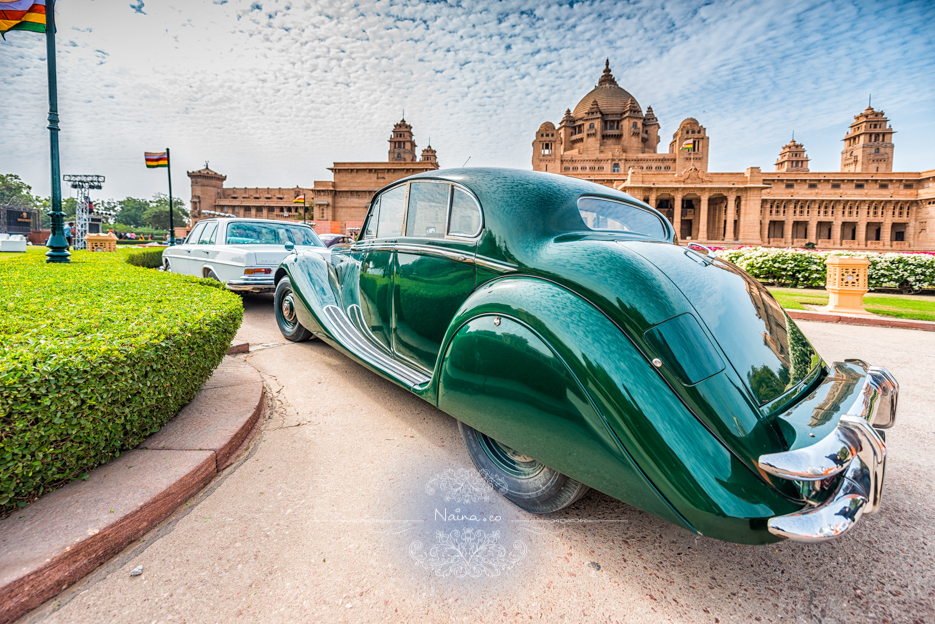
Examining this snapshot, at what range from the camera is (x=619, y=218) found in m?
2.69

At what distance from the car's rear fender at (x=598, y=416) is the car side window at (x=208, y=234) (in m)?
7.32

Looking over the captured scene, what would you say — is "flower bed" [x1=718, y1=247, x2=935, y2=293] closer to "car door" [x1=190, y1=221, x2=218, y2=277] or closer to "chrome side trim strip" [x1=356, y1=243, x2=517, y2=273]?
"chrome side trim strip" [x1=356, y1=243, x2=517, y2=273]

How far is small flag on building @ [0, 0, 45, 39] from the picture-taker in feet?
26.7

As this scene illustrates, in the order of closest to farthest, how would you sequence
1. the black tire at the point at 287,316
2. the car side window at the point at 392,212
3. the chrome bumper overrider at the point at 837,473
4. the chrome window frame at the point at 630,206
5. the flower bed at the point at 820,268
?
the chrome bumper overrider at the point at 837,473 < the chrome window frame at the point at 630,206 < the car side window at the point at 392,212 < the black tire at the point at 287,316 < the flower bed at the point at 820,268

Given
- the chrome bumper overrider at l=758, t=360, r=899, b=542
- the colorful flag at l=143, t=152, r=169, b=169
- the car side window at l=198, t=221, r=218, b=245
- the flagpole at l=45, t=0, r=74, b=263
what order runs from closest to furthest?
1. the chrome bumper overrider at l=758, t=360, r=899, b=542
2. the car side window at l=198, t=221, r=218, b=245
3. the flagpole at l=45, t=0, r=74, b=263
4. the colorful flag at l=143, t=152, r=169, b=169

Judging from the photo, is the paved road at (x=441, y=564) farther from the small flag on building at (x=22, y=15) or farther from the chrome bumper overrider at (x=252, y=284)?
the small flag on building at (x=22, y=15)

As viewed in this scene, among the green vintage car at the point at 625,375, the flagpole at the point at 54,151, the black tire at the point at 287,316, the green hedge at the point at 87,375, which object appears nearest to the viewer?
the green vintage car at the point at 625,375

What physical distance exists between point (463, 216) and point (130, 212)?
132398mm

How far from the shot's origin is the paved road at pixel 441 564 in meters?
1.50

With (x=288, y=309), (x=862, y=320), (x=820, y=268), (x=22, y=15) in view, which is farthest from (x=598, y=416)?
(x=820, y=268)

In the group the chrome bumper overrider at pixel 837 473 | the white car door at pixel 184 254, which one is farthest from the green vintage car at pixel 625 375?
the white car door at pixel 184 254

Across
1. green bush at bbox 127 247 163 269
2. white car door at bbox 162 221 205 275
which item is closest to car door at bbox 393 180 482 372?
white car door at bbox 162 221 205 275

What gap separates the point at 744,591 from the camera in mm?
1605

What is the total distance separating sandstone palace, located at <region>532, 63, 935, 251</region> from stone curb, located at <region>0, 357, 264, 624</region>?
170 ft
